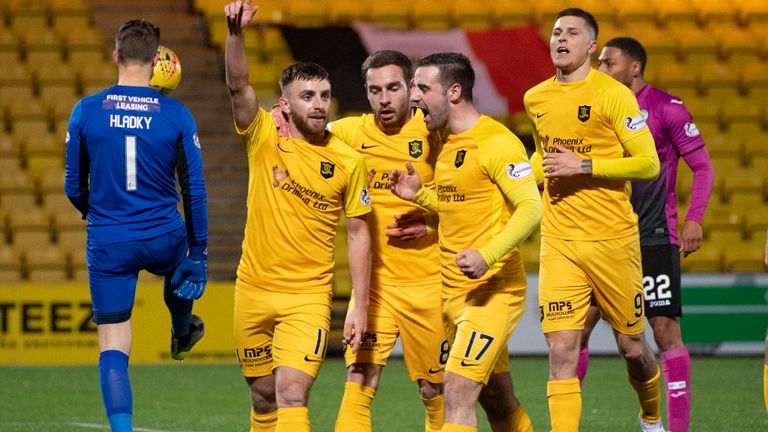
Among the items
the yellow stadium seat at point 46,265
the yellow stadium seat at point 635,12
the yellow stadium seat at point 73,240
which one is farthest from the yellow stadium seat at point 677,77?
the yellow stadium seat at point 46,265

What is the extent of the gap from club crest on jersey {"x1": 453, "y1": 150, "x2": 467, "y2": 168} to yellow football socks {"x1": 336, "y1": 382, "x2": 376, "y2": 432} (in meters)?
1.20

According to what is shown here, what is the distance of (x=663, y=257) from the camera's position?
7414mm

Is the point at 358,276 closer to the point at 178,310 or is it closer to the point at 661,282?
the point at 178,310

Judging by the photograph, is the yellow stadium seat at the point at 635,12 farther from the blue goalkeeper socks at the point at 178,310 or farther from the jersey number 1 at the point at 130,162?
the jersey number 1 at the point at 130,162

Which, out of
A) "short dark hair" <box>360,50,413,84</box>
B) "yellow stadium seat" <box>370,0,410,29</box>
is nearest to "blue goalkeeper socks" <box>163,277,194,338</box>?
"short dark hair" <box>360,50,413,84</box>

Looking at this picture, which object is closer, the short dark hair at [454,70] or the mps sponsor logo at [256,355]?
the short dark hair at [454,70]

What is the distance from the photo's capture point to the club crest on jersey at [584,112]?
6.46 metres

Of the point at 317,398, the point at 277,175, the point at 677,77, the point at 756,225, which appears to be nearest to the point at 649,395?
the point at 277,175

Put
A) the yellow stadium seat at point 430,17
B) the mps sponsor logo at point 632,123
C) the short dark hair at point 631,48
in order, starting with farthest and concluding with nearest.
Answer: the yellow stadium seat at point 430,17 → the short dark hair at point 631,48 → the mps sponsor logo at point 632,123

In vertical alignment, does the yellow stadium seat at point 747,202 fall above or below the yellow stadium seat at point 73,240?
above

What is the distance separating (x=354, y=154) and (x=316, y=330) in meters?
0.86

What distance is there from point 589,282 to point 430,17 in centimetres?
1061

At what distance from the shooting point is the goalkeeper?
5.86m

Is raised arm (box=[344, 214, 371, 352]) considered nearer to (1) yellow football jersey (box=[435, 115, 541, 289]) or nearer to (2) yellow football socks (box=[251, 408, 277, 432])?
(1) yellow football jersey (box=[435, 115, 541, 289])
